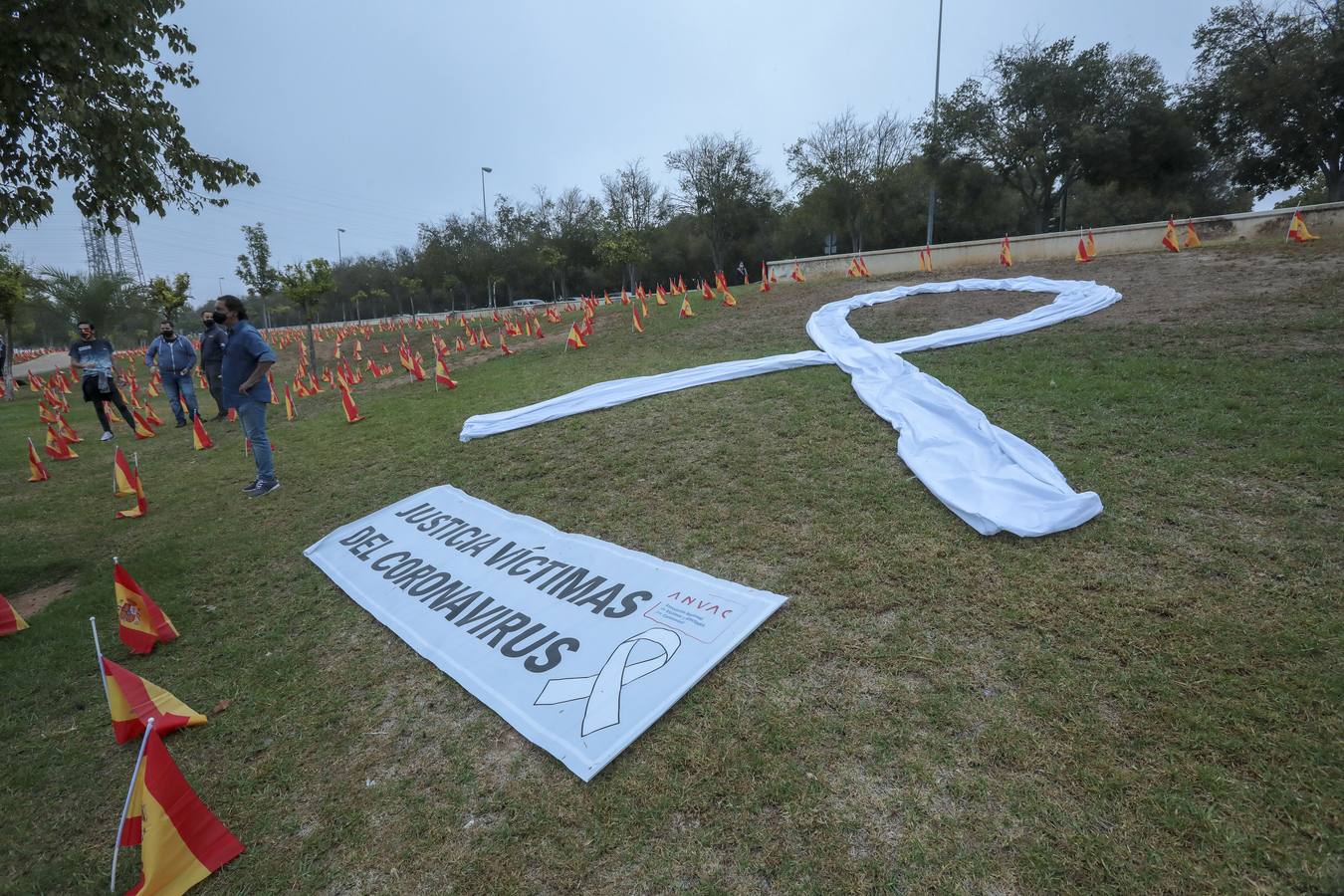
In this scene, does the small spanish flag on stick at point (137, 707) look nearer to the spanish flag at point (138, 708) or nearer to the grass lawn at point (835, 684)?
the spanish flag at point (138, 708)

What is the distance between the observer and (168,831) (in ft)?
7.16

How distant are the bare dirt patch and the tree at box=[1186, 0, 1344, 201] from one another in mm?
31535

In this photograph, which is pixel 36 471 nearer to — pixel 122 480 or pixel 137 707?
pixel 122 480

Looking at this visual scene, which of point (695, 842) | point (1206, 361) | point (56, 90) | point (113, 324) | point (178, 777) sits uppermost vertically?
point (113, 324)

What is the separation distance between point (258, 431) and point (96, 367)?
6247 mm

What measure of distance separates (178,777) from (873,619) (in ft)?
10.4

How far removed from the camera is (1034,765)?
89.5 inches

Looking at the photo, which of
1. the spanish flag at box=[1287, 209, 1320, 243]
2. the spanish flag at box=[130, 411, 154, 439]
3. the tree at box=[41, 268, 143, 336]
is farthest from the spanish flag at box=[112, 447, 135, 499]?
the tree at box=[41, 268, 143, 336]

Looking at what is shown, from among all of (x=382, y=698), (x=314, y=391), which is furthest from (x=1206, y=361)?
(x=314, y=391)

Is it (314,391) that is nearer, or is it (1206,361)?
(1206,361)

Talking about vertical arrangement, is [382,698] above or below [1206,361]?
below

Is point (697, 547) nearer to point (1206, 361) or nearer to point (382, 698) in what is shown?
point (382, 698)

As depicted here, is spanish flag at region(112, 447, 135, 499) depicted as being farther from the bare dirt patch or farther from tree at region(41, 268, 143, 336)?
tree at region(41, 268, 143, 336)

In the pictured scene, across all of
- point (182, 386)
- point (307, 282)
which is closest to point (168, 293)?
point (307, 282)
